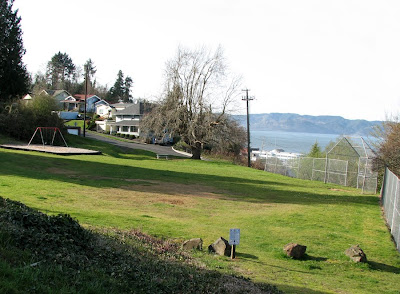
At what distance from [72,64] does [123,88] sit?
17845 mm

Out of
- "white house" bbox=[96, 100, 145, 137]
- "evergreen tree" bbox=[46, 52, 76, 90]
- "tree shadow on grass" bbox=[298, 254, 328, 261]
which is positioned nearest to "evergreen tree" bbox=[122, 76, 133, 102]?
"evergreen tree" bbox=[46, 52, 76, 90]

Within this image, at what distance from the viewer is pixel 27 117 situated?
51.2 metres

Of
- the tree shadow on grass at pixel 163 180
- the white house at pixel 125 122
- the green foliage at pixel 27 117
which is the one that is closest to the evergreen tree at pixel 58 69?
the white house at pixel 125 122

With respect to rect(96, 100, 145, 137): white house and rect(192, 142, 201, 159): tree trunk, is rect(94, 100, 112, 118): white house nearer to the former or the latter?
rect(96, 100, 145, 137): white house

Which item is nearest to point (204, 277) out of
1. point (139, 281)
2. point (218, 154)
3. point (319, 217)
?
point (139, 281)

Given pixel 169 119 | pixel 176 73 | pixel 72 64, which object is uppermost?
pixel 72 64

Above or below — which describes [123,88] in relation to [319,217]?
above

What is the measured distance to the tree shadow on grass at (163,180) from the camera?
2394cm

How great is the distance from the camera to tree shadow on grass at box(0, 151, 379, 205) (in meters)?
23.9

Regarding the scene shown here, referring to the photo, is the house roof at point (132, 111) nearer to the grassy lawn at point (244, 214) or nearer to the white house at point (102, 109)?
the white house at point (102, 109)

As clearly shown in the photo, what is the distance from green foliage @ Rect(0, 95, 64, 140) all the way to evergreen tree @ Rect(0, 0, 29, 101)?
5.68 metres

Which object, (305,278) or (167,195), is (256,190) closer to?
(167,195)

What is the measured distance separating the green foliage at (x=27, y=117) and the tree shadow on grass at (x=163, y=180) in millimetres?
18678

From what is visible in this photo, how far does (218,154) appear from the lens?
6762cm
